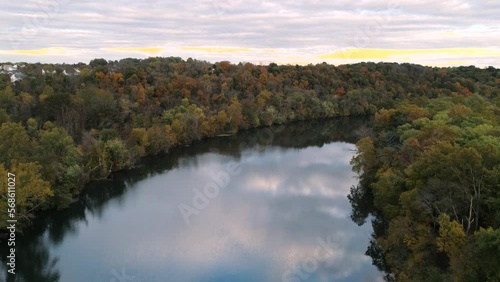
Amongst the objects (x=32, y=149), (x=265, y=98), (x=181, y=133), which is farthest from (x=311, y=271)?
(x=265, y=98)

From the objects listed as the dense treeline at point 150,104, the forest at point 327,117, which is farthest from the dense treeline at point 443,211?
the dense treeline at point 150,104

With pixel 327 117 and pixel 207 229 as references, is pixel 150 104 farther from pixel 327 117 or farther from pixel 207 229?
pixel 327 117

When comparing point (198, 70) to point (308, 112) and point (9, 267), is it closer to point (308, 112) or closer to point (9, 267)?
point (308, 112)

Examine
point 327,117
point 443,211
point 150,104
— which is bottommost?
point 327,117

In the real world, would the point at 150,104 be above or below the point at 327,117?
above

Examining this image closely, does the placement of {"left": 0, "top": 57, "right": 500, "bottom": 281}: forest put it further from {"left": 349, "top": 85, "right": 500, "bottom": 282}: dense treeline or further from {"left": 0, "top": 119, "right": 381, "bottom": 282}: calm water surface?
{"left": 0, "top": 119, "right": 381, "bottom": 282}: calm water surface

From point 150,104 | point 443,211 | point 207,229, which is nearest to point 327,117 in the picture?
point 150,104
